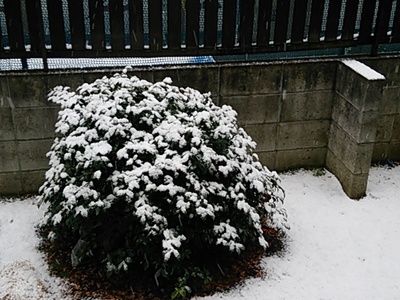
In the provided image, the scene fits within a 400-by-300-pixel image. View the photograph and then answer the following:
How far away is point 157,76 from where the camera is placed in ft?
16.6

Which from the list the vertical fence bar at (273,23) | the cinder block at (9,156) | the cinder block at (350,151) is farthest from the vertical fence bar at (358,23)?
the cinder block at (9,156)

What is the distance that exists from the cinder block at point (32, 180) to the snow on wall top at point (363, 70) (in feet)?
10.9

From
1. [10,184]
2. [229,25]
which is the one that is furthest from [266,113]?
[10,184]

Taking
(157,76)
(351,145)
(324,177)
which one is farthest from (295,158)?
(157,76)

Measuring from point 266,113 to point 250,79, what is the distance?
0.43 metres

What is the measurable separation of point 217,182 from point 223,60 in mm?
1851

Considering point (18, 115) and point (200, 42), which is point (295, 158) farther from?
point (18, 115)

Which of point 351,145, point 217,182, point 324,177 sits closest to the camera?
point 217,182

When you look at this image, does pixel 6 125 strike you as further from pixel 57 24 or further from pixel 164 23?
pixel 164 23

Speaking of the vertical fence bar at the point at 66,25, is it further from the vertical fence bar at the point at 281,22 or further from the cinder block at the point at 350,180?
the cinder block at the point at 350,180

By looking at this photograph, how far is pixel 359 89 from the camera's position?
4.96 meters

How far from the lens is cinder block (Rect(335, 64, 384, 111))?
4820 mm

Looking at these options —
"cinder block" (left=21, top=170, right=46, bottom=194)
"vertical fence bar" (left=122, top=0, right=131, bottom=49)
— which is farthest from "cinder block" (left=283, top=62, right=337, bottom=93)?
"cinder block" (left=21, top=170, right=46, bottom=194)

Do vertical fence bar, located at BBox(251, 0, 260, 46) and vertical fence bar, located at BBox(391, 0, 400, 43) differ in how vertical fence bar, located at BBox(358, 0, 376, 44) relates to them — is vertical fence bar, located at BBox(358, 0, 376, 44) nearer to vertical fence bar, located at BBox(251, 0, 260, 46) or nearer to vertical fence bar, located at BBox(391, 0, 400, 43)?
vertical fence bar, located at BBox(391, 0, 400, 43)
